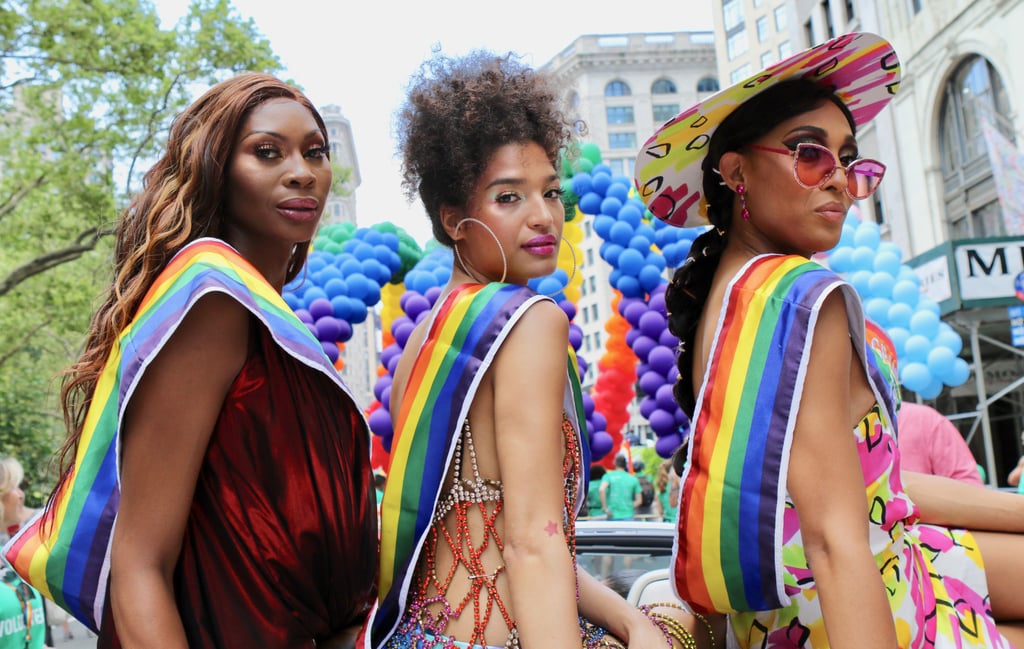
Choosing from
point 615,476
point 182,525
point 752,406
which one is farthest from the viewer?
point 615,476

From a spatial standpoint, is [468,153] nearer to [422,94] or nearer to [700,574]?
[422,94]

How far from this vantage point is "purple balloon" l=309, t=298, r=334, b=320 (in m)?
8.48

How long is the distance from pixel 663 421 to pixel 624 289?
4.64 ft

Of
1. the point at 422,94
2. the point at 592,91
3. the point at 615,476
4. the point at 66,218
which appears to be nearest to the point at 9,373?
the point at 66,218

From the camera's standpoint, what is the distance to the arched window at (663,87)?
78.7m

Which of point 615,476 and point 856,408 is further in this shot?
point 615,476

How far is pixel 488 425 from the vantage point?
5.68 feet

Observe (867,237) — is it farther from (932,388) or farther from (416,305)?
(416,305)

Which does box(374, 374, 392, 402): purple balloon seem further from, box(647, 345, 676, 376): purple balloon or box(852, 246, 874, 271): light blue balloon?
box(852, 246, 874, 271): light blue balloon

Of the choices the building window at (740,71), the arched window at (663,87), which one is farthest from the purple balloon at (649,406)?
the arched window at (663,87)

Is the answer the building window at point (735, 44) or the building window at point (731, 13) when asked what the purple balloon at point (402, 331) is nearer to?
the building window at point (735, 44)

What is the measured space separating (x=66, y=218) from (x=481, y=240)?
1402cm

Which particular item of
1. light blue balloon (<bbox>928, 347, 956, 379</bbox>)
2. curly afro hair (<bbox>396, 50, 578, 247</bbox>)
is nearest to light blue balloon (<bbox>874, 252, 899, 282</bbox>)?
light blue balloon (<bbox>928, 347, 956, 379</bbox>)

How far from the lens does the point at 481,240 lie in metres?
1.97
